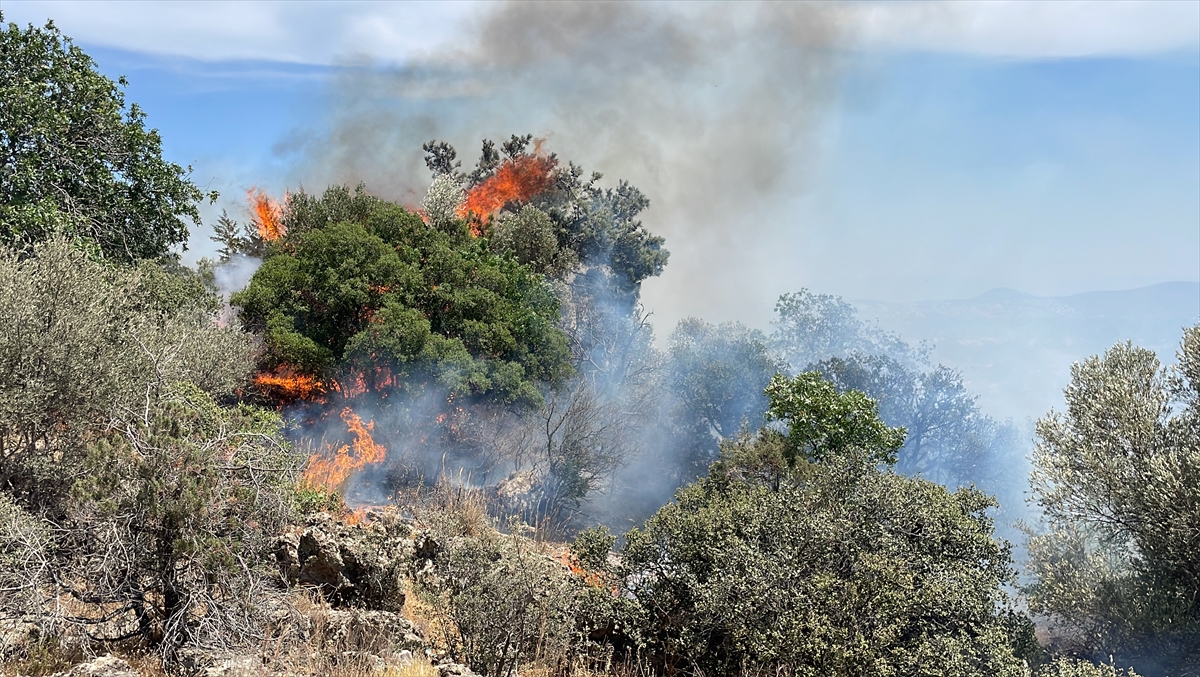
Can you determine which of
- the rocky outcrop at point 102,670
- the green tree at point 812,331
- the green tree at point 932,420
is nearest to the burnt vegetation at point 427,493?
the rocky outcrop at point 102,670

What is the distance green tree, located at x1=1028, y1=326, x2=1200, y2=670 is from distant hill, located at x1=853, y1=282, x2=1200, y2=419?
287 feet

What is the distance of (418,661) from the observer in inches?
260

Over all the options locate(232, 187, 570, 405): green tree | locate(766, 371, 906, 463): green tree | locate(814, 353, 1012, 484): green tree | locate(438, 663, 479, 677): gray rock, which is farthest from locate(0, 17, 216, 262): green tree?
locate(814, 353, 1012, 484): green tree

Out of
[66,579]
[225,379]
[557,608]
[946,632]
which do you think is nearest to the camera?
[66,579]

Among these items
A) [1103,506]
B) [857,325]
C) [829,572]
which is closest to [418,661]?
[829,572]

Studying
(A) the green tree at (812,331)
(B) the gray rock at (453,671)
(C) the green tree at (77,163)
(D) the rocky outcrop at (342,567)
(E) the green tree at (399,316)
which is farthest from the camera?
(A) the green tree at (812,331)

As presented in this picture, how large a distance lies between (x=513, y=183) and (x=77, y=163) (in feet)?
64.0

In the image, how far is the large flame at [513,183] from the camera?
1261 inches

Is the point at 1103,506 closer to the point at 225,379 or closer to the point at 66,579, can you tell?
the point at 66,579

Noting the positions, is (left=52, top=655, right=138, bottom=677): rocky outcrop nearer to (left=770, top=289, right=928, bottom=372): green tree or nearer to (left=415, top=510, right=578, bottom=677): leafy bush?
(left=415, top=510, right=578, bottom=677): leafy bush

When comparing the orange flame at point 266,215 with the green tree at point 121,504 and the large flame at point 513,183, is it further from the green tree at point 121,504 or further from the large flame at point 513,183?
the green tree at point 121,504

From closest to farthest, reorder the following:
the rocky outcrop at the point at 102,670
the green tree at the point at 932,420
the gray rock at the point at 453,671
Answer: the rocky outcrop at the point at 102,670 → the gray rock at the point at 453,671 → the green tree at the point at 932,420

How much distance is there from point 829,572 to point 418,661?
13.5ft

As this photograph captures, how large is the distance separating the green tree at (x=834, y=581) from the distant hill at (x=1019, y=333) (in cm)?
9061
